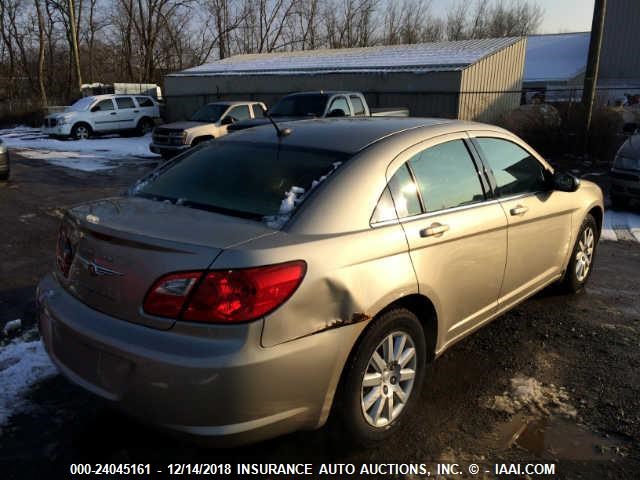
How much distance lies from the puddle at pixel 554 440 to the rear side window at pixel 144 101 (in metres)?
21.4

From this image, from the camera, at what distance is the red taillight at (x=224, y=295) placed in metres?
2.11

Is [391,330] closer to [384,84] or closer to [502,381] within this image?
[502,381]

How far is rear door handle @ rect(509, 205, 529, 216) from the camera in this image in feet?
11.5

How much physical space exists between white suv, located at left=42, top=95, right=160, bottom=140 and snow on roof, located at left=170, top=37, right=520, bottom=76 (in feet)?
17.5

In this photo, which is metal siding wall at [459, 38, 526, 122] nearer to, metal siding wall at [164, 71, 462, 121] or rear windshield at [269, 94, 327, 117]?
metal siding wall at [164, 71, 462, 121]

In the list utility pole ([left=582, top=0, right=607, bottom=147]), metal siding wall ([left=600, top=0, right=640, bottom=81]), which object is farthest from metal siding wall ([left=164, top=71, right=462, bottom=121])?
metal siding wall ([left=600, top=0, right=640, bottom=81])

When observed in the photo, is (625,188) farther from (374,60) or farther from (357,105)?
(374,60)

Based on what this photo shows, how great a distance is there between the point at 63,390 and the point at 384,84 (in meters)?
18.7

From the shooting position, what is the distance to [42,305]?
2.68 meters

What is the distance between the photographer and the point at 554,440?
2811 millimetres

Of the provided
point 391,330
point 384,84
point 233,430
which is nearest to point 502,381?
point 391,330

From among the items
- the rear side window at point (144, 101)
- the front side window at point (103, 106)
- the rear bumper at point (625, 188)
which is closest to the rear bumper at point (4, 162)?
the front side window at point (103, 106)

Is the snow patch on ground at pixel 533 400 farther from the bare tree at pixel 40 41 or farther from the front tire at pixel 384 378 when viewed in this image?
the bare tree at pixel 40 41

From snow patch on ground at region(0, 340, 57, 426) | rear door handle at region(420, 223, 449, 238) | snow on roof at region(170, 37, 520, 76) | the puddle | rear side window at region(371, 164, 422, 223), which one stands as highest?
snow on roof at region(170, 37, 520, 76)
